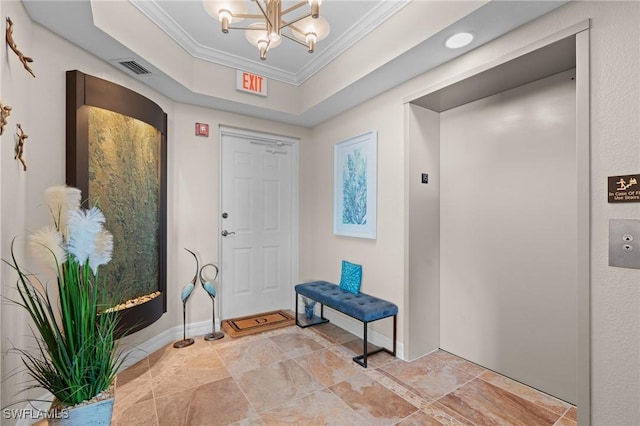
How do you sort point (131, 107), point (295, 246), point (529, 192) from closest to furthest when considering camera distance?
point (529, 192), point (131, 107), point (295, 246)

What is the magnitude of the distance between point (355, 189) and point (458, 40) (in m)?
1.59

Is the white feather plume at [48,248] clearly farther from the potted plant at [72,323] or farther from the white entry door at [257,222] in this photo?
the white entry door at [257,222]

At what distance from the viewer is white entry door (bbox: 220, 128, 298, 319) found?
3.45 m

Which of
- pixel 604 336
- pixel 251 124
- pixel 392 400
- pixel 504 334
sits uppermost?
pixel 251 124

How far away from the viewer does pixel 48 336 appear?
1.24 meters

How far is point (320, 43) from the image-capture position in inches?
109

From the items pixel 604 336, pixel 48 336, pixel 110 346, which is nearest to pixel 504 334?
pixel 604 336

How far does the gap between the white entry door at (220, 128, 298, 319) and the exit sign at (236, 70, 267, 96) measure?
54 cm

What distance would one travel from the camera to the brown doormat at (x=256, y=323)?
125 inches

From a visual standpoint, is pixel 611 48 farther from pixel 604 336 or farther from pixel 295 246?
pixel 295 246

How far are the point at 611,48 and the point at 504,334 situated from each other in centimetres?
194

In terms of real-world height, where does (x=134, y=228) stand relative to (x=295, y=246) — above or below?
above

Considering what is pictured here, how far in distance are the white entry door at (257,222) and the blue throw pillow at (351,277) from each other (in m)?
0.94

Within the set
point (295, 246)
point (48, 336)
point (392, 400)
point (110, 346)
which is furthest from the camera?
point (295, 246)
